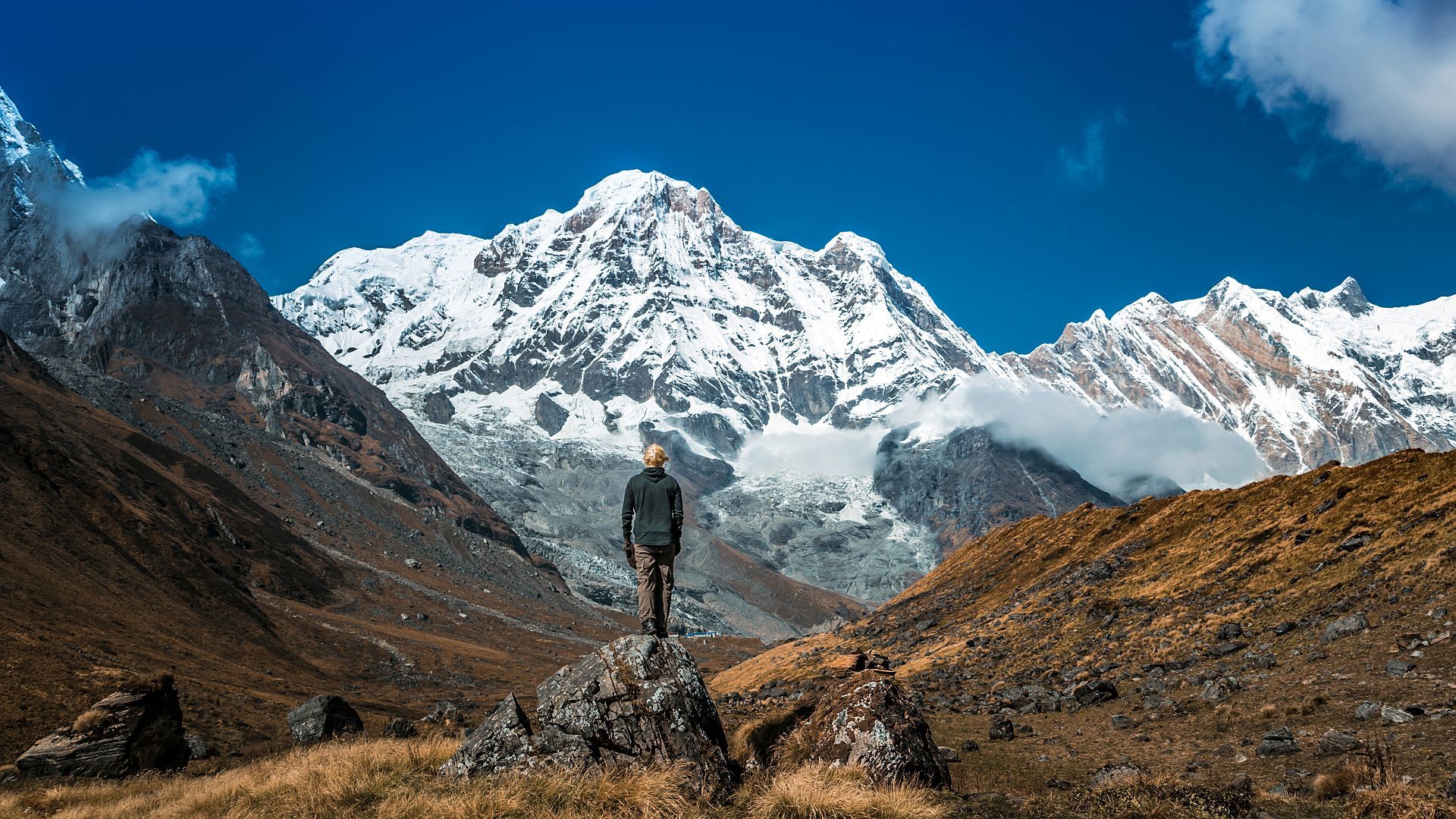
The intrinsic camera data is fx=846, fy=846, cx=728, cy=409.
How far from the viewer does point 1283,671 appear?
22750 mm

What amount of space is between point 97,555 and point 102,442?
160ft

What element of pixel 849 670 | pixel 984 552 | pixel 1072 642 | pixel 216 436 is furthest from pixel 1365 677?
pixel 216 436

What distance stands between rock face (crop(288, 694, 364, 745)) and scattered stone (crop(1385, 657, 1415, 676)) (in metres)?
29.8

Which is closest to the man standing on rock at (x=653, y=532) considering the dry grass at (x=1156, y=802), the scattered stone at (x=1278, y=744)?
the dry grass at (x=1156, y=802)

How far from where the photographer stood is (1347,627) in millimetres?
23516

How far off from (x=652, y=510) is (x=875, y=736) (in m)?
5.32

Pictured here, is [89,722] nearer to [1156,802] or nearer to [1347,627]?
[1156,802]

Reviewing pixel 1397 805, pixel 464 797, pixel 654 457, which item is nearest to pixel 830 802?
pixel 464 797

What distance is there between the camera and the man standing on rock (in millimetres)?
14570

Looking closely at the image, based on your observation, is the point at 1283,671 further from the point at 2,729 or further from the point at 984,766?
the point at 2,729

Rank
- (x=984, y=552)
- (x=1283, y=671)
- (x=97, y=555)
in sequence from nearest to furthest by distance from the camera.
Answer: (x=1283, y=671) → (x=97, y=555) → (x=984, y=552)

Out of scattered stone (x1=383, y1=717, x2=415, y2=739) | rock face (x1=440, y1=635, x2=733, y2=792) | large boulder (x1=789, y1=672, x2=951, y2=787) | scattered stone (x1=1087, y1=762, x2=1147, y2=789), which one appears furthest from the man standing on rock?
scattered stone (x1=383, y1=717, x2=415, y2=739)

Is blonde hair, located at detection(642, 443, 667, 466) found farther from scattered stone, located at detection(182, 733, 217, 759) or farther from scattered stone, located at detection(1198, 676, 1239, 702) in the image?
scattered stone, located at detection(182, 733, 217, 759)

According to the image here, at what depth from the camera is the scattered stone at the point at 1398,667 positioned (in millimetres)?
19031
